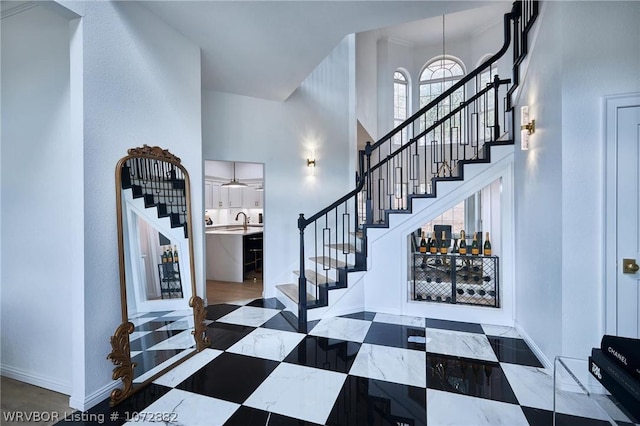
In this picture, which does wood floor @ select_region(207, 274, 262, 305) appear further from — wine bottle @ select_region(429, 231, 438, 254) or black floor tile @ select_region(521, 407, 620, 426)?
black floor tile @ select_region(521, 407, 620, 426)

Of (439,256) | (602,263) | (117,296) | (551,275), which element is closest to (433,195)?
(439,256)

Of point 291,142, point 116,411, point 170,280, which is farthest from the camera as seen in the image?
point 291,142

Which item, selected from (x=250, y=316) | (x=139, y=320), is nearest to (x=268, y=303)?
(x=250, y=316)

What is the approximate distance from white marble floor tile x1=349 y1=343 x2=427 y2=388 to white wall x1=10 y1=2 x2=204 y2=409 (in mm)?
1841

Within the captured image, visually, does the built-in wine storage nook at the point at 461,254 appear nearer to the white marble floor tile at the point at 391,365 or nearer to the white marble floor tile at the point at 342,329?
the white marble floor tile at the point at 342,329

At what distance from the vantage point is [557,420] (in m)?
1.79

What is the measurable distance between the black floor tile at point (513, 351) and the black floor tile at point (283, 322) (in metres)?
1.96

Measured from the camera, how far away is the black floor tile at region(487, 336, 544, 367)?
2516 millimetres

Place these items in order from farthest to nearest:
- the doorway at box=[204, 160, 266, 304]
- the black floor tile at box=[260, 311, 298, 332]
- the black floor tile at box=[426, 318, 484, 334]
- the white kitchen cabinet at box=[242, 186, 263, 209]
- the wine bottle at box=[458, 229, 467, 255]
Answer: the white kitchen cabinet at box=[242, 186, 263, 209]
the doorway at box=[204, 160, 266, 304]
the wine bottle at box=[458, 229, 467, 255]
the black floor tile at box=[260, 311, 298, 332]
the black floor tile at box=[426, 318, 484, 334]

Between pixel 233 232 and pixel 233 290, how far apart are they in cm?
126

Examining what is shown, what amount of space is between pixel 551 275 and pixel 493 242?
1.19m

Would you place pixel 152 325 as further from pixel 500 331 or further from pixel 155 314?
pixel 500 331

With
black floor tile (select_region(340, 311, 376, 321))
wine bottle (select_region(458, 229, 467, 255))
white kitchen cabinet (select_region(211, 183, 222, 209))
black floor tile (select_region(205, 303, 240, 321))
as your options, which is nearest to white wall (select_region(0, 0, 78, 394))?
black floor tile (select_region(205, 303, 240, 321))

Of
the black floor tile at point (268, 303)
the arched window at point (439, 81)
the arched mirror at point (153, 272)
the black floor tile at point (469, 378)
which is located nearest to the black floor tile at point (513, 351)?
the black floor tile at point (469, 378)
